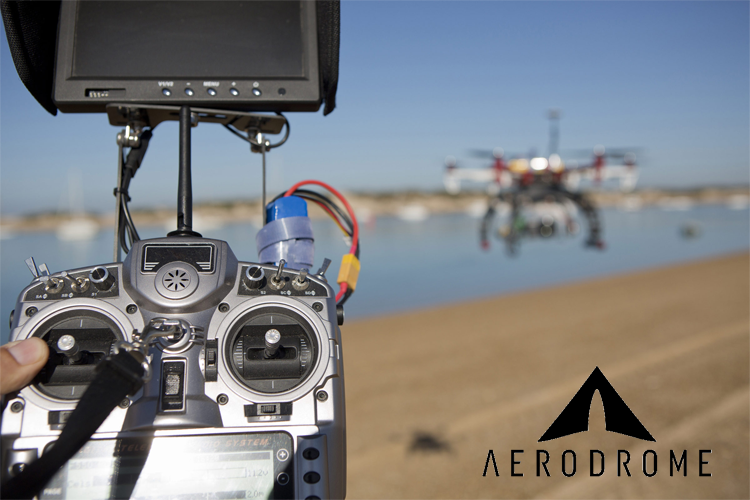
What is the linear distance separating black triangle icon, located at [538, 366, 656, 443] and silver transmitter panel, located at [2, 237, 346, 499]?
4.04ft

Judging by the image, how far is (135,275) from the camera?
1.35m

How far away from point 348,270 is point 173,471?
28.6 inches

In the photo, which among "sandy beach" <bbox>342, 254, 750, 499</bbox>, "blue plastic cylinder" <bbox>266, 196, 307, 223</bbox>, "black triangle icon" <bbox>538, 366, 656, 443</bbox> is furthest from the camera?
"sandy beach" <bbox>342, 254, 750, 499</bbox>

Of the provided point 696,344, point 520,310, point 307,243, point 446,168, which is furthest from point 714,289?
point 307,243

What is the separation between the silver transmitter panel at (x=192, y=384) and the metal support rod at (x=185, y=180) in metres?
0.18

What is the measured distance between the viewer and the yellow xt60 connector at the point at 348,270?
1.71 metres

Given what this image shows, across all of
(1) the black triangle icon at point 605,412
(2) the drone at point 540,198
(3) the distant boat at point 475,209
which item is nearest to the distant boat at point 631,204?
(3) the distant boat at point 475,209

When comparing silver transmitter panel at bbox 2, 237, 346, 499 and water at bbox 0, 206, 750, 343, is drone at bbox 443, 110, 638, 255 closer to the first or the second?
water at bbox 0, 206, 750, 343

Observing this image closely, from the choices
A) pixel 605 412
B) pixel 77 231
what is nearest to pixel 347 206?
pixel 605 412

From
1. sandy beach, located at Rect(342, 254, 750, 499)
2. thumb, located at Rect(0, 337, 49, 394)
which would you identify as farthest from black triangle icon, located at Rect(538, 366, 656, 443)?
sandy beach, located at Rect(342, 254, 750, 499)

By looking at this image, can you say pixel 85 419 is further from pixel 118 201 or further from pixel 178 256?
pixel 118 201

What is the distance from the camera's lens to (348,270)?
67.5 inches

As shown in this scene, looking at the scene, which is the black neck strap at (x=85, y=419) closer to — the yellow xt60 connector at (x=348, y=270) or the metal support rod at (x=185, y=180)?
the metal support rod at (x=185, y=180)

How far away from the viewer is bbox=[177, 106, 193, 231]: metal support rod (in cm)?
155
